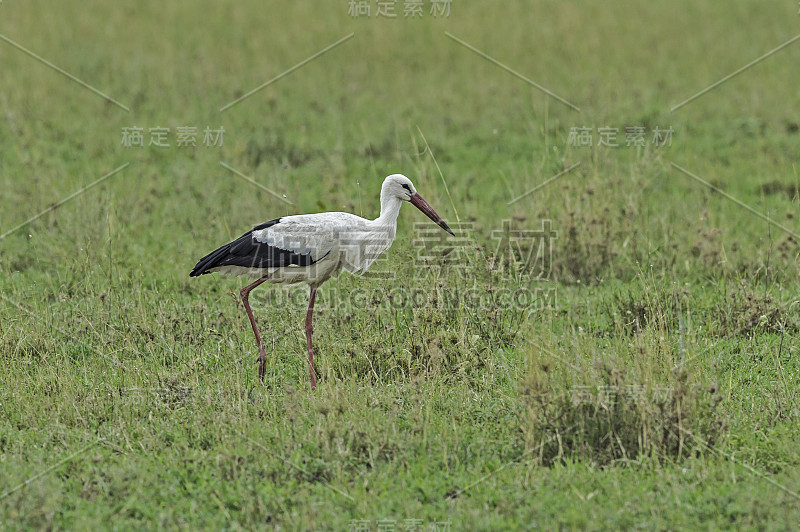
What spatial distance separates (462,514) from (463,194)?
5.24 m

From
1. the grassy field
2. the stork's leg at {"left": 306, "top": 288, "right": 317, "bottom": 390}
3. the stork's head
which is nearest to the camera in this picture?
the grassy field

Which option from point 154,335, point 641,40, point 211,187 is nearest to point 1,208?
point 211,187

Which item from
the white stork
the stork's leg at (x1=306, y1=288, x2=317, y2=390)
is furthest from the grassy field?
the white stork

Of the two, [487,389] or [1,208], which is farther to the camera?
[1,208]

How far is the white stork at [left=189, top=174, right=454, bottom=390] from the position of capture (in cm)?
631

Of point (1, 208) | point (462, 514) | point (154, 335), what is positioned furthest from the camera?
point (1, 208)

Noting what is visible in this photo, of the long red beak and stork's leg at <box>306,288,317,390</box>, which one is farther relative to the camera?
the long red beak

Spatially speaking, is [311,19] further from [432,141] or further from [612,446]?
[612,446]

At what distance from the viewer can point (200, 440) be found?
16.7 ft

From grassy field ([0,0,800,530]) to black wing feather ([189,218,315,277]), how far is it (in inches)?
14.4

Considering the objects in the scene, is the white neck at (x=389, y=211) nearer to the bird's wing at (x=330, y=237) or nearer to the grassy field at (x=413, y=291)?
the bird's wing at (x=330, y=237)

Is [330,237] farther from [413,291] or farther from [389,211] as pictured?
[413,291]

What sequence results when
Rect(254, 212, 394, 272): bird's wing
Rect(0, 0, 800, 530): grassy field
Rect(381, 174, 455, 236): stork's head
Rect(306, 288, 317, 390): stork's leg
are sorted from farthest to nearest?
Rect(381, 174, 455, 236): stork's head → Rect(254, 212, 394, 272): bird's wing → Rect(306, 288, 317, 390): stork's leg → Rect(0, 0, 800, 530): grassy field

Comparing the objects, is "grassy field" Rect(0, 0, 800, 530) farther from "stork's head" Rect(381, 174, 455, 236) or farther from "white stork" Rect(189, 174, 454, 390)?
"stork's head" Rect(381, 174, 455, 236)
